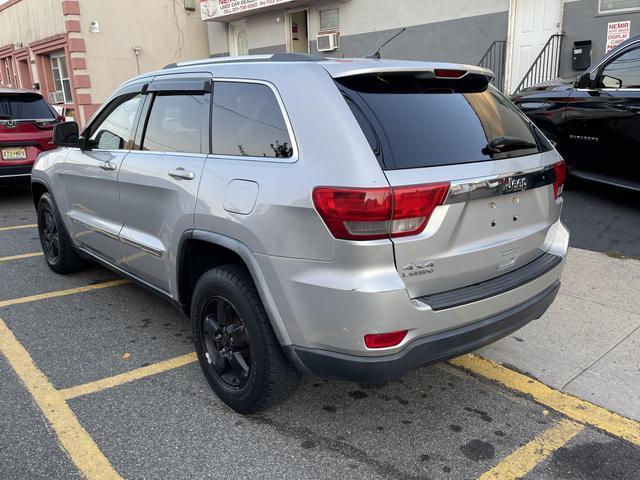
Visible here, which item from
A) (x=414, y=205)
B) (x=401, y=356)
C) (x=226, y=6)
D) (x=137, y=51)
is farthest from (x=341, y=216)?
(x=137, y=51)

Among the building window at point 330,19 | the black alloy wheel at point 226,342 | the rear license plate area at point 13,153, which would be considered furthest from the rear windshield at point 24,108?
the building window at point 330,19

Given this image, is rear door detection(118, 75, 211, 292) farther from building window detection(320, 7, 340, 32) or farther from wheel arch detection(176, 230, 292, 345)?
building window detection(320, 7, 340, 32)

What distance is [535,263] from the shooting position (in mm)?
3010

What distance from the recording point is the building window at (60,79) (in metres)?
18.6

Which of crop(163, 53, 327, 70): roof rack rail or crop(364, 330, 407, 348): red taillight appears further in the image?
crop(163, 53, 327, 70): roof rack rail

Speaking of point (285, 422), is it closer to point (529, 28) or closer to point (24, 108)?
point (24, 108)

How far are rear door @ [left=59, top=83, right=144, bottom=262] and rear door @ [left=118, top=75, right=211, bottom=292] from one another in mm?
151

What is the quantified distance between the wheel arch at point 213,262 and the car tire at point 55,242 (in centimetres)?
208

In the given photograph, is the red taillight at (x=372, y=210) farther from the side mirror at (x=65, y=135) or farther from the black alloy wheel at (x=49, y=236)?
the black alloy wheel at (x=49, y=236)

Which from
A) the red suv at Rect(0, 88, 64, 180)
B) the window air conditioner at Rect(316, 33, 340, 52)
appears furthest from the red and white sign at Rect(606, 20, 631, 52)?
the red suv at Rect(0, 88, 64, 180)

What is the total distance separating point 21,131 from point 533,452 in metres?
8.29

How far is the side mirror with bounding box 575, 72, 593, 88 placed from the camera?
21.1 feet

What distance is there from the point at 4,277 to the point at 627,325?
529cm

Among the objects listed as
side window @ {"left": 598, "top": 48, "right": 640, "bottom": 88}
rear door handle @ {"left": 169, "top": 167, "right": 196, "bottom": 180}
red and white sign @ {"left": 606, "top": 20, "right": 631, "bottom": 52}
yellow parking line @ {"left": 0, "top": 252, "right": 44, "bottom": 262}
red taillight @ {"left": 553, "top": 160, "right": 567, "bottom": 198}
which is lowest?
yellow parking line @ {"left": 0, "top": 252, "right": 44, "bottom": 262}
